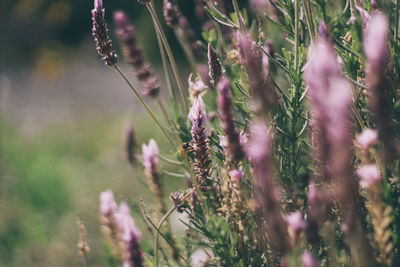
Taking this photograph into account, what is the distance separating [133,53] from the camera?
1712mm

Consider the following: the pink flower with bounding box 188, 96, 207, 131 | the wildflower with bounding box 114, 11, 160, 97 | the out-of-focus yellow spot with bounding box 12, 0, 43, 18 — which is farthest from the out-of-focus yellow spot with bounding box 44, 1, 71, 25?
the pink flower with bounding box 188, 96, 207, 131

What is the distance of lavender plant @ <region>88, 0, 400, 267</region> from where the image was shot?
645 millimetres

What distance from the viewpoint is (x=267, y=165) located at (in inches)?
24.7

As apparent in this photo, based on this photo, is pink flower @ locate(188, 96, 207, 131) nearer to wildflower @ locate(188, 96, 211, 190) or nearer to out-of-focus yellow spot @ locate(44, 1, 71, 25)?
wildflower @ locate(188, 96, 211, 190)

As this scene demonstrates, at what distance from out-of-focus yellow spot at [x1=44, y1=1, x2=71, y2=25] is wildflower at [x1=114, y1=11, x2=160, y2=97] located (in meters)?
10.5

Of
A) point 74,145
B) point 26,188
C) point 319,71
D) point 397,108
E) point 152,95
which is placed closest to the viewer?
point 319,71

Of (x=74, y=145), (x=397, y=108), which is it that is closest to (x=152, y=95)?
(x=397, y=108)

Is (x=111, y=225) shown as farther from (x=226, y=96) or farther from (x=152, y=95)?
(x=226, y=96)

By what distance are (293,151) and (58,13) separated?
37.7 feet

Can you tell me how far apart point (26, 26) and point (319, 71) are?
12.2 metres

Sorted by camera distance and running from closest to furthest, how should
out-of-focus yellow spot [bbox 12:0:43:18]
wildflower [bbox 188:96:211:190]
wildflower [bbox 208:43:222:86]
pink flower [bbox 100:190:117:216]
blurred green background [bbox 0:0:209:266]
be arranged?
wildflower [bbox 188:96:211:190], wildflower [bbox 208:43:222:86], pink flower [bbox 100:190:117:216], blurred green background [bbox 0:0:209:266], out-of-focus yellow spot [bbox 12:0:43:18]

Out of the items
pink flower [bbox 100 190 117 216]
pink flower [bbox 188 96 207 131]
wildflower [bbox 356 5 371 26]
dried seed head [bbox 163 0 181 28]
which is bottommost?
pink flower [bbox 100 190 117 216]

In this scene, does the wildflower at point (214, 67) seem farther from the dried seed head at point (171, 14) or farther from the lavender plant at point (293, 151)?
the dried seed head at point (171, 14)

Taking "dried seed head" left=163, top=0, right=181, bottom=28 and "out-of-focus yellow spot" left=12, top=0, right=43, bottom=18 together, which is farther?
"out-of-focus yellow spot" left=12, top=0, right=43, bottom=18
